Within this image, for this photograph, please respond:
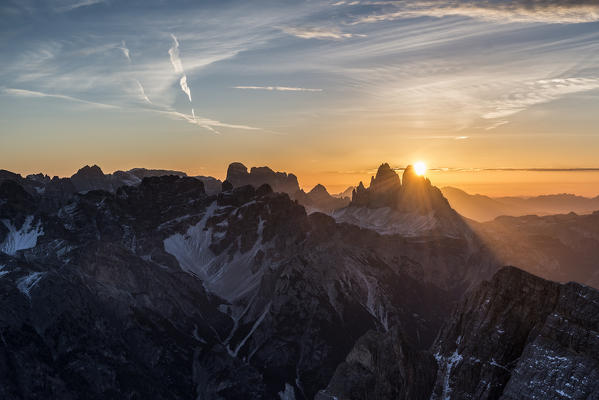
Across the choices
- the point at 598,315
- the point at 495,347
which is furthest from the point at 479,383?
the point at 598,315

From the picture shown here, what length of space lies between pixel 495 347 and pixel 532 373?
55.4 ft

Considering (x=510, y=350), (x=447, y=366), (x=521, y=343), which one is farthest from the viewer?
(x=447, y=366)

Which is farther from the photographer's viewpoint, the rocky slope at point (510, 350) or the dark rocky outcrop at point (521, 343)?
the rocky slope at point (510, 350)

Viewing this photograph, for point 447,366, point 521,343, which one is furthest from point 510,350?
point 447,366

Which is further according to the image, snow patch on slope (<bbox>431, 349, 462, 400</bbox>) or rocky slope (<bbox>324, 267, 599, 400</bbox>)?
snow patch on slope (<bbox>431, 349, 462, 400</bbox>)

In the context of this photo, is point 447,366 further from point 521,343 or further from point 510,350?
point 521,343

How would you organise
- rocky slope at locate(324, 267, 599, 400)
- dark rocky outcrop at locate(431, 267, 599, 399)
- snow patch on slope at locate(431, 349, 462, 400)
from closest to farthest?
1. dark rocky outcrop at locate(431, 267, 599, 399)
2. rocky slope at locate(324, 267, 599, 400)
3. snow patch on slope at locate(431, 349, 462, 400)

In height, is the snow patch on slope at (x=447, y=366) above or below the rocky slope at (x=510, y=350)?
below

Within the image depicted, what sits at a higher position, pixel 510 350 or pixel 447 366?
pixel 510 350

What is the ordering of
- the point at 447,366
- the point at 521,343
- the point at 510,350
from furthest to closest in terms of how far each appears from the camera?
the point at 447,366
the point at 521,343
the point at 510,350

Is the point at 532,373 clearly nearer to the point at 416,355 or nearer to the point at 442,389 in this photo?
the point at 442,389

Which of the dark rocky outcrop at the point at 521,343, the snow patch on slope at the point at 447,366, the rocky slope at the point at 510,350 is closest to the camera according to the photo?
the dark rocky outcrop at the point at 521,343

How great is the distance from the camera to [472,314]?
178125mm

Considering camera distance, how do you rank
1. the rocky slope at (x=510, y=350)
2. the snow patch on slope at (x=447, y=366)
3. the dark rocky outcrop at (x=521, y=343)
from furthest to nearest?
the snow patch on slope at (x=447, y=366), the rocky slope at (x=510, y=350), the dark rocky outcrop at (x=521, y=343)
